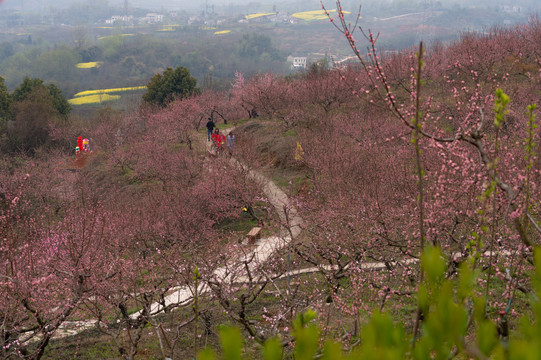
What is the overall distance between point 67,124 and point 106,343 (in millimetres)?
35504

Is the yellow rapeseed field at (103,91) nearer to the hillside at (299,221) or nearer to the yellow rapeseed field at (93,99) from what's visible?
the yellow rapeseed field at (93,99)

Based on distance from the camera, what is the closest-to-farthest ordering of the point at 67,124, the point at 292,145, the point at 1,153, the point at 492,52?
1. the point at 292,145
2. the point at 492,52
3. the point at 1,153
4. the point at 67,124

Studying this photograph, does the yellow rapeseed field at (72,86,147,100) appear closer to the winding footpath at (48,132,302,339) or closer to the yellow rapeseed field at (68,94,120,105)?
the yellow rapeseed field at (68,94,120,105)

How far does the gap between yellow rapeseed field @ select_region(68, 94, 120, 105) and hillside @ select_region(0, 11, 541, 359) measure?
5681 cm

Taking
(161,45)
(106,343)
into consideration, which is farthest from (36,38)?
(106,343)

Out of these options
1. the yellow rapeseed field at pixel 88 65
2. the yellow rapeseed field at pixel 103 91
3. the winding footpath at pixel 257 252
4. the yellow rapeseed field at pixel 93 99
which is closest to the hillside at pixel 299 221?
the winding footpath at pixel 257 252

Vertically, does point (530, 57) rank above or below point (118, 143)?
above

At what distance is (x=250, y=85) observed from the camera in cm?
4066

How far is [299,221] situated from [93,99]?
91.5 metres

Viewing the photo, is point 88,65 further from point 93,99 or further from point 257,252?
point 257,252

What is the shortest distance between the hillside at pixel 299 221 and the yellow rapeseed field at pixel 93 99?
56807mm

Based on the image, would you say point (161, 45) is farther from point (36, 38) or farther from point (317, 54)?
point (36, 38)

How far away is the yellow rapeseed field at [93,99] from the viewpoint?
317ft

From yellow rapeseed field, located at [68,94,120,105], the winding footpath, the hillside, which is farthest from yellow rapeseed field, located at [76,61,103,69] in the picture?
the winding footpath
